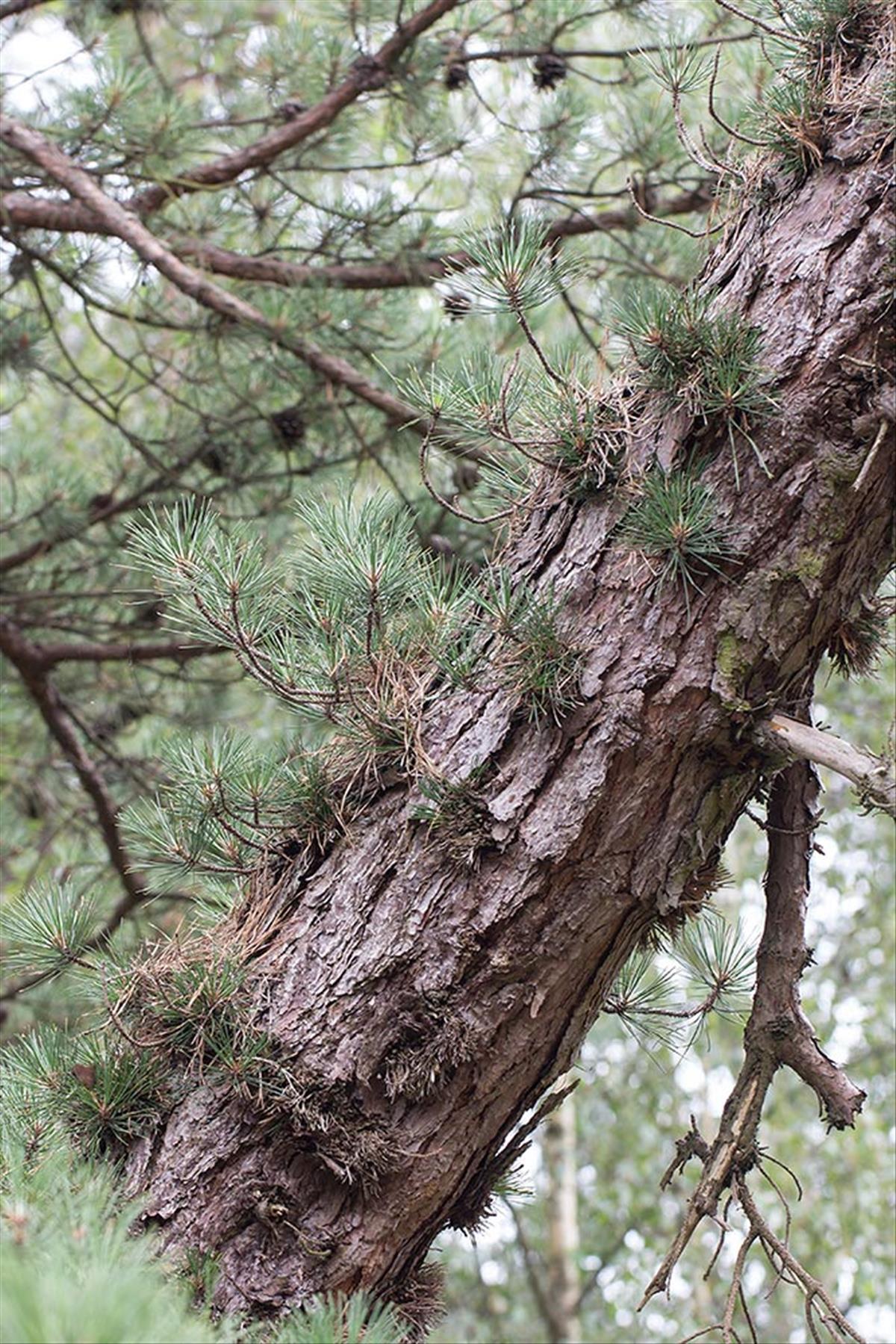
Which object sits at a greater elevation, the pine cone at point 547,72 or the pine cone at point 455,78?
the pine cone at point 547,72

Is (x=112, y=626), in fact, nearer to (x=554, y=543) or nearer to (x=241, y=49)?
(x=241, y=49)

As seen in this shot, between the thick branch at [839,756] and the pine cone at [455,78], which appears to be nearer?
the thick branch at [839,756]

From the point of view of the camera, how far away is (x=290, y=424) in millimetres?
2033

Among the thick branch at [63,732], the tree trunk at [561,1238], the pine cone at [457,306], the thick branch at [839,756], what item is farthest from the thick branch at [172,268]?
the tree trunk at [561,1238]

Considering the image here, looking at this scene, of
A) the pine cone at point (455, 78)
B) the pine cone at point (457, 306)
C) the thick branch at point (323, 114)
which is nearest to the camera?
the pine cone at point (457, 306)

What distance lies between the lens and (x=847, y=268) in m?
0.94

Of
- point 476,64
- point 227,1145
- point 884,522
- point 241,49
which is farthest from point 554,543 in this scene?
point 241,49

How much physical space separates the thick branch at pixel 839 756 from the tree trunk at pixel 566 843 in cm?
2

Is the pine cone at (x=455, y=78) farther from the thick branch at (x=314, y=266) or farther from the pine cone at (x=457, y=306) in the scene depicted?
the pine cone at (x=457, y=306)

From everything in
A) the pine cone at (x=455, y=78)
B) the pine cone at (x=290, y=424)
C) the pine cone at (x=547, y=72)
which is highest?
the pine cone at (x=547, y=72)

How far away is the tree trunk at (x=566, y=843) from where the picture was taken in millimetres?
945

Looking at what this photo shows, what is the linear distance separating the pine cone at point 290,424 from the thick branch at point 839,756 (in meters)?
1.21

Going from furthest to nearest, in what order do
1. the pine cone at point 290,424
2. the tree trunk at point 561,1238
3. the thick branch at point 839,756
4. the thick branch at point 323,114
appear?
the tree trunk at point 561,1238, the pine cone at point 290,424, the thick branch at point 323,114, the thick branch at point 839,756

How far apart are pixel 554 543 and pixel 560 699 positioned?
5.2 inches
